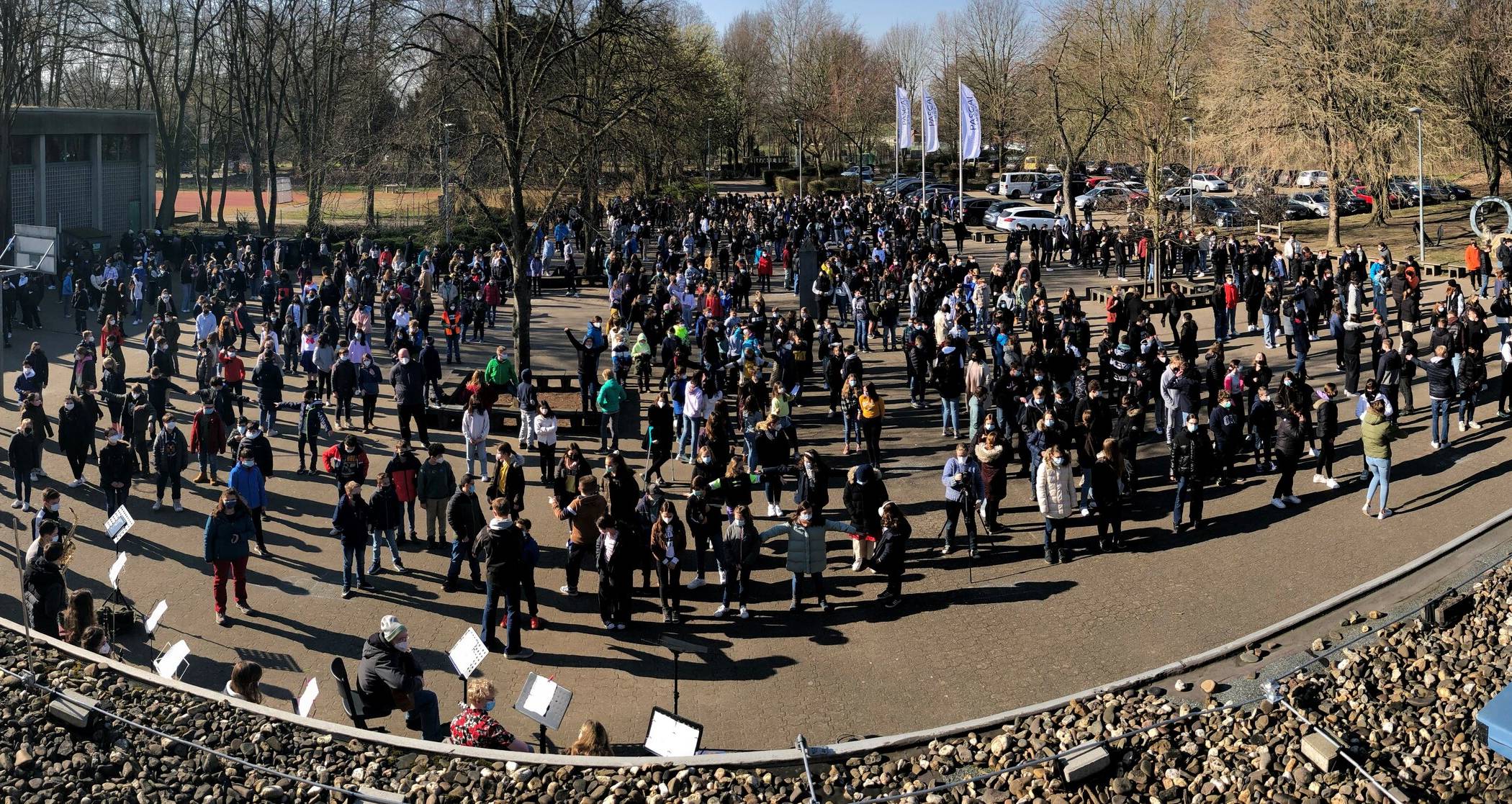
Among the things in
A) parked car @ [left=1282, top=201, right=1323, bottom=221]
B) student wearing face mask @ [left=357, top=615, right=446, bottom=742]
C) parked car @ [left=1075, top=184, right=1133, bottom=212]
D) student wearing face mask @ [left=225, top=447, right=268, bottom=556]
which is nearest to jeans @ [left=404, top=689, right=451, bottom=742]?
student wearing face mask @ [left=357, top=615, right=446, bottom=742]

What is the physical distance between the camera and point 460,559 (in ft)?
46.4

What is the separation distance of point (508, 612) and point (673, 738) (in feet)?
11.2

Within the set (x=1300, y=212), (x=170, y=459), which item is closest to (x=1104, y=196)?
(x=1300, y=212)

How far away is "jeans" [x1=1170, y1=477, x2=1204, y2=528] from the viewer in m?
15.6

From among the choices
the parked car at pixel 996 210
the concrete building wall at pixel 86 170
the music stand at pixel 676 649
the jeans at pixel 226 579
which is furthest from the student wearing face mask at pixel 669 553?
the parked car at pixel 996 210

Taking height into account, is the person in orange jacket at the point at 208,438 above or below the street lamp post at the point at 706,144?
below

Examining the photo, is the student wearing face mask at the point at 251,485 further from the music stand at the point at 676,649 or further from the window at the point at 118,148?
the window at the point at 118,148

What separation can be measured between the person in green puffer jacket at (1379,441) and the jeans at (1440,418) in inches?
108

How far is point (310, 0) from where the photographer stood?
57656 millimetres

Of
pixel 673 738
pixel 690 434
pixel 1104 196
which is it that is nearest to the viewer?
→ pixel 673 738

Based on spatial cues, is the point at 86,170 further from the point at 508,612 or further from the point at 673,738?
the point at 673,738

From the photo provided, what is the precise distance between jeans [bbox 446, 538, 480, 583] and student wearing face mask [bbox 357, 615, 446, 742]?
10.7 ft

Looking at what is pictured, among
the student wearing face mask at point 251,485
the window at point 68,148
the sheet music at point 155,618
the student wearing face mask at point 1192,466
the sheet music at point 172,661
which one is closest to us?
the sheet music at point 172,661

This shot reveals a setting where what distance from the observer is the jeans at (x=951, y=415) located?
1992cm
